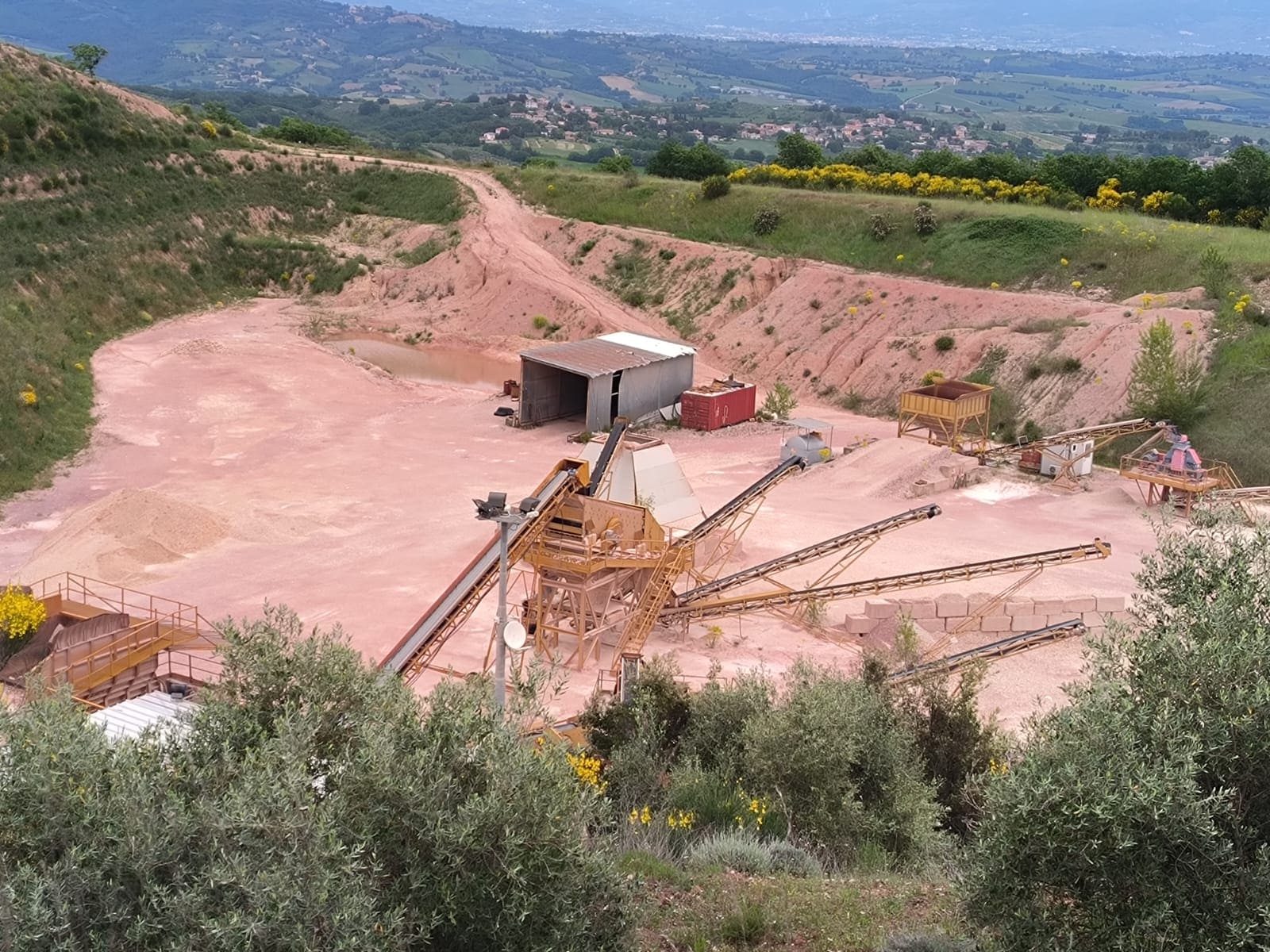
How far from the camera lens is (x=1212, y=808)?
9.84 metres

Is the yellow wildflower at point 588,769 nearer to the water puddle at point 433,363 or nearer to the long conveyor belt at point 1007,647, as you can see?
the long conveyor belt at point 1007,647

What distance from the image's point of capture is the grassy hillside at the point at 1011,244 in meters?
45.0

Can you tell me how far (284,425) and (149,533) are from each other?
15516 millimetres

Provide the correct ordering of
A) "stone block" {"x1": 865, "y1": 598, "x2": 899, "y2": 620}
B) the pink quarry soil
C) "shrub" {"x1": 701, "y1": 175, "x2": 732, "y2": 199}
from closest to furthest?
"stone block" {"x1": 865, "y1": 598, "x2": 899, "y2": 620} < the pink quarry soil < "shrub" {"x1": 701, "y1": 175, "x2": 732, "y2": 199}

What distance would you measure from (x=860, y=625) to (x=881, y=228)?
39.8 meters

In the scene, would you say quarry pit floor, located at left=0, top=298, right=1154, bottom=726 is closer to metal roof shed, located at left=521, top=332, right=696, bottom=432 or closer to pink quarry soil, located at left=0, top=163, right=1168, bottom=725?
pink quarry soil, located at left=0, top=163, right=1168, bottom=725

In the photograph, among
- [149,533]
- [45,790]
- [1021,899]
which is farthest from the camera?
[149,533]

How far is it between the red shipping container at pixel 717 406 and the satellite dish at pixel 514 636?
3435 cm

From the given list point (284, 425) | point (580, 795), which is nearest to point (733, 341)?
point (284, 425)

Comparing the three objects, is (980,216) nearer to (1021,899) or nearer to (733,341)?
(733,341)

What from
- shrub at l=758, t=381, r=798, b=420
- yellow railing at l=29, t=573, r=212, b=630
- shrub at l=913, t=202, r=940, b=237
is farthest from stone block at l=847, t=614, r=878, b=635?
shrub at l=913, t=202, r=940, b=237

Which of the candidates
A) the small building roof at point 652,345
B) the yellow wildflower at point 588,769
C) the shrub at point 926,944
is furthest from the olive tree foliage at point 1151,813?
the small building roof at point 652,345

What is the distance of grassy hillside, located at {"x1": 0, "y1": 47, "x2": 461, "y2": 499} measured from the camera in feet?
186

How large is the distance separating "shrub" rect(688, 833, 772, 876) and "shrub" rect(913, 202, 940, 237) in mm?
53563
